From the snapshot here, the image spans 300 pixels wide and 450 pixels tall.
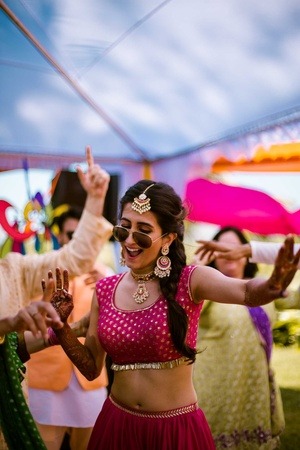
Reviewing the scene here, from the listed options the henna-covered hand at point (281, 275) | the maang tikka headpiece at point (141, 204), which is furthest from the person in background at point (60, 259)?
the henna-covered hand at point (281, 275)

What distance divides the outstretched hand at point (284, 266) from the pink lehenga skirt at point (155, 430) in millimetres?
667

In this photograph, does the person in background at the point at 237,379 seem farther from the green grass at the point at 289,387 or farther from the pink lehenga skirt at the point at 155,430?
the pink lehenga skirt at the point at 155,430

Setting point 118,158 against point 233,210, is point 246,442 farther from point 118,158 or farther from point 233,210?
point 118,158

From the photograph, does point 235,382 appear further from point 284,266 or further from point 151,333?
point 284,266

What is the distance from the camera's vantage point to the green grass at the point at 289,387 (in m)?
4.18

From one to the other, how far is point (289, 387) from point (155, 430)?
4170mm

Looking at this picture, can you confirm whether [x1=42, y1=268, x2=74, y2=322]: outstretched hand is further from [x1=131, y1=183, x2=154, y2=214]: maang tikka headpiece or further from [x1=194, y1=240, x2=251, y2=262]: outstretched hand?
[x1=194, y1=240, x2=251, y2=262]: outstretched hand

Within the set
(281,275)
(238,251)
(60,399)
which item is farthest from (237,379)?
(281,275)

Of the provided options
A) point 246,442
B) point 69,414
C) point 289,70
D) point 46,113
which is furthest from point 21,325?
point 46,113

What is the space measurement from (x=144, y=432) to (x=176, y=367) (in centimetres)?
25

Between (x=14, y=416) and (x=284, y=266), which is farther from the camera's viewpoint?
(x=14, y=416)

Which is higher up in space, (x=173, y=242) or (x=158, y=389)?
(x=173, y=242)

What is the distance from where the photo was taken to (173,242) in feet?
7.05

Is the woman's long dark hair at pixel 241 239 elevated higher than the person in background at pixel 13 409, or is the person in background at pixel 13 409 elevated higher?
the woman's long dark hair at pixel 241 239
